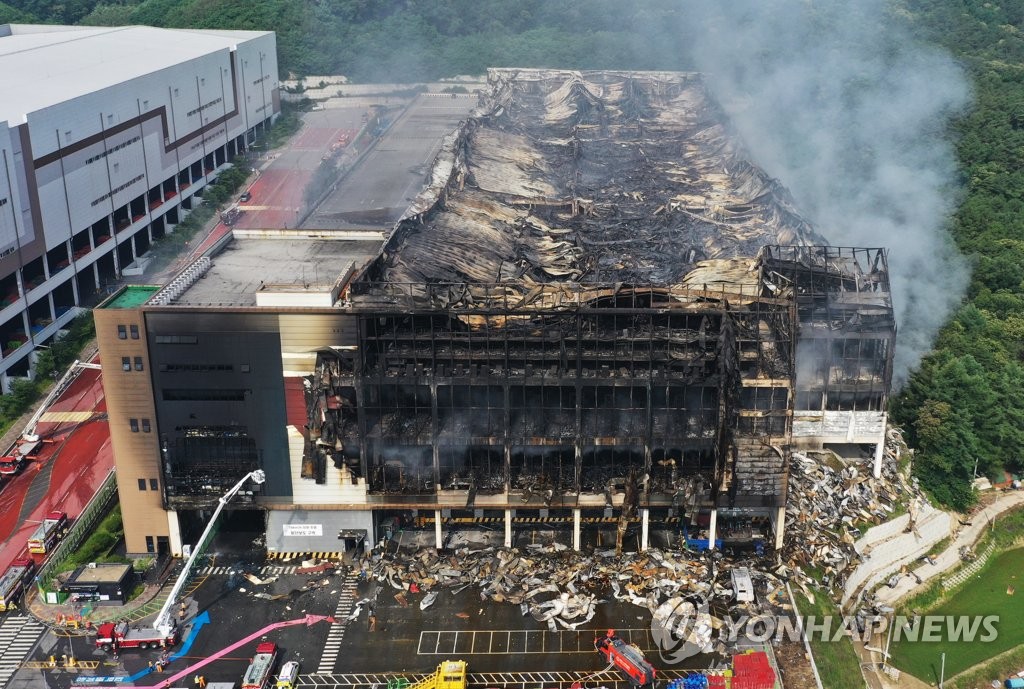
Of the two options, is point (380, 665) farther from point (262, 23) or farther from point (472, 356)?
point (262, 23)

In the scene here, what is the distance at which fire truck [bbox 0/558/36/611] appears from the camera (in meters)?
36.5

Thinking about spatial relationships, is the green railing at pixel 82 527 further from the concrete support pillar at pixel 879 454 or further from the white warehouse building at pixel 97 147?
the concrete support pillar at pixel 879 454

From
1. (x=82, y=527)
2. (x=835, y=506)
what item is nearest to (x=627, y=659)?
(x=835, y=506)

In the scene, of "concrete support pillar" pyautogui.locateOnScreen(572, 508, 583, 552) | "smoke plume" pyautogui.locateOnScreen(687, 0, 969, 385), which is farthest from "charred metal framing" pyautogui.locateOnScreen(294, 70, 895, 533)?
"smoke plume" pyautogui.locateOnScreen(687, 0, 969, 385)

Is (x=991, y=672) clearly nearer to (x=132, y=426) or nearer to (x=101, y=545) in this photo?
(x=132, y=426)

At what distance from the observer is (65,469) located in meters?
46.9

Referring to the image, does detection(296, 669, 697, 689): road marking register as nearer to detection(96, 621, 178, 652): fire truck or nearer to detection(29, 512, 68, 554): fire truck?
detection(96, 621, 178, 652): fire truck

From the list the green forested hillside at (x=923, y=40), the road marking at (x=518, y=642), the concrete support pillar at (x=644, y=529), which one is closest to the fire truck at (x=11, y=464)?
the road marking at (x=518, y=642)

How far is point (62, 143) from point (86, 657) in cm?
3546

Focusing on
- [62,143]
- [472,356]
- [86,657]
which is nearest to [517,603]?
[472,356]

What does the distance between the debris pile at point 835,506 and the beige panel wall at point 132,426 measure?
23208 mm

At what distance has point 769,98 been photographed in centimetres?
9238

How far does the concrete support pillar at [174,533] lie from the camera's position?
1528 inches

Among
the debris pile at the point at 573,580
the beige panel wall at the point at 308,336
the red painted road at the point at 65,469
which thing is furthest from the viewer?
the red painted road at the point at 65,469
